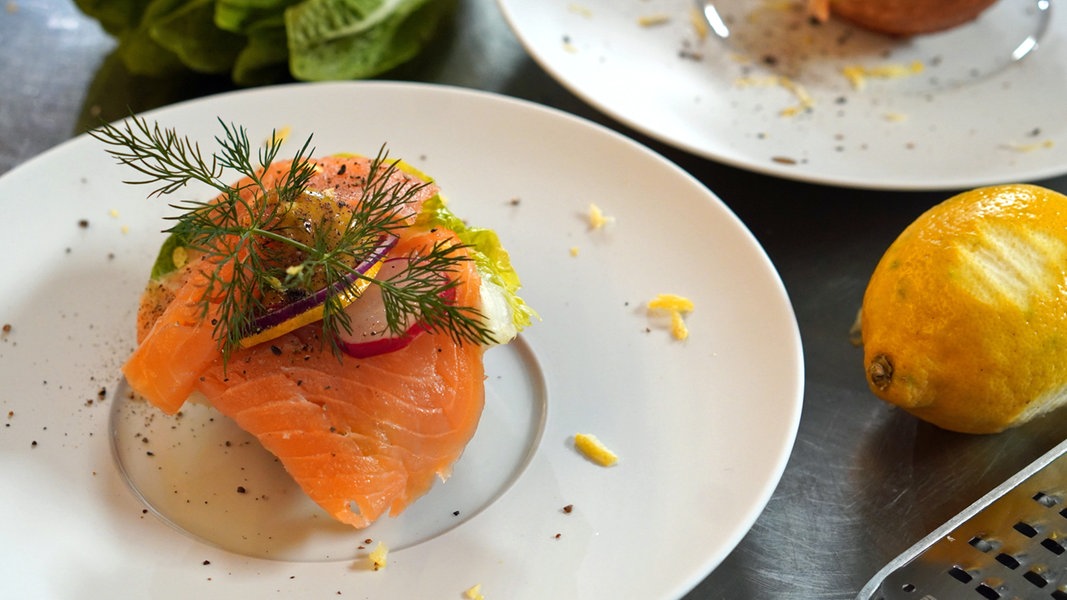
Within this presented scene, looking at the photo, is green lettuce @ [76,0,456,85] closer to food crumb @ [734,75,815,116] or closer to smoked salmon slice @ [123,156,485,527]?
food crumb @ [734,75,815,116]

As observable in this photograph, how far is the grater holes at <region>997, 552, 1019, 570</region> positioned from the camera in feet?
4.29

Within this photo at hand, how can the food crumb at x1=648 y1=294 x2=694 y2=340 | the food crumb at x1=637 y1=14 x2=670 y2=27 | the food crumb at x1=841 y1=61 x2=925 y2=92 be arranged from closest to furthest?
1. the food crumb at x1=648 y1=294 x2=694 y2=340
2. the food crumb at x1=841 y1=61 x2=925 y2=92
3. the food crumb at x1=637 y1=14 x2=670 y2=27

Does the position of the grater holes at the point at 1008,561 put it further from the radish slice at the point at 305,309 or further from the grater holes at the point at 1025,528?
the radish slice at the point at 305,309

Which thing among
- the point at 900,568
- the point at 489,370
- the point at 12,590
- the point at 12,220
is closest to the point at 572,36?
the point at 489,370

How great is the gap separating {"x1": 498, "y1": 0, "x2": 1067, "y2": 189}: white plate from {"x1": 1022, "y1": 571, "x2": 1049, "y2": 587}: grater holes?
84 centimetres

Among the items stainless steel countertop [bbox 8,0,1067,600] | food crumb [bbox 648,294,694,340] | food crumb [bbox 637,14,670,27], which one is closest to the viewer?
stainless steel countertop [bbox 8,0,1067,600]

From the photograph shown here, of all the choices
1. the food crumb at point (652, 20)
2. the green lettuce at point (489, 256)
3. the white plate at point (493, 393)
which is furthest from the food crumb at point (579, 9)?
the green lettuce at point (489, 256)

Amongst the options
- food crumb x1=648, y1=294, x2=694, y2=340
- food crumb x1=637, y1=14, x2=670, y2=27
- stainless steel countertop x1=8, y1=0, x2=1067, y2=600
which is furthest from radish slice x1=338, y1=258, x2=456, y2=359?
food crumb x1=637, y1=14, x2=670, y2=27

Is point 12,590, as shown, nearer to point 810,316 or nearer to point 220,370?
point 220,370

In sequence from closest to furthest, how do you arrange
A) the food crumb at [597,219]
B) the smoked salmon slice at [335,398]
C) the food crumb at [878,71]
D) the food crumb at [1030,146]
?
1. the smoked salmon slice at [335,398]
2. the food crumb at [597,219]
3. the food crumb at [1030,146]
4. the food crumb at [878,71]

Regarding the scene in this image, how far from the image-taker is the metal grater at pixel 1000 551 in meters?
1.27

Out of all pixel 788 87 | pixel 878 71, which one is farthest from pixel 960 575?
pixel 878 71

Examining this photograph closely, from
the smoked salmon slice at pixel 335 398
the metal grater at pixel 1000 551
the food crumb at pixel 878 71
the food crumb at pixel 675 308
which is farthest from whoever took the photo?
the food crumb at pixel 878 71

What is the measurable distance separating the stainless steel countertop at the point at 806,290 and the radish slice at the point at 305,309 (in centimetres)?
63
